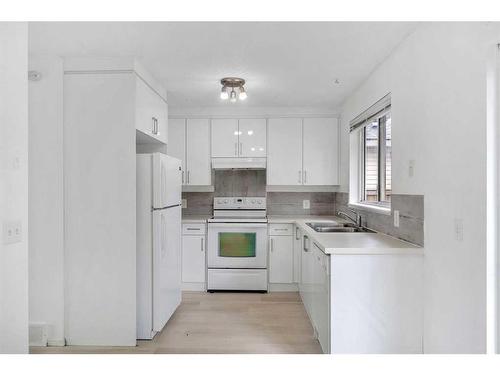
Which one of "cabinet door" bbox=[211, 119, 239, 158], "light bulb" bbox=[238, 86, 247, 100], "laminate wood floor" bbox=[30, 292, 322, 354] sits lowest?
"laminate wood floor" bbox=[30, 292, 322, 354]

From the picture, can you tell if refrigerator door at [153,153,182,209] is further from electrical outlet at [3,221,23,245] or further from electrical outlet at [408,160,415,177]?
electrical outlet at [408,160,415,177]

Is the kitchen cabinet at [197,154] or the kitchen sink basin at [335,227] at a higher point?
the kitchen cabinet at [197,154]

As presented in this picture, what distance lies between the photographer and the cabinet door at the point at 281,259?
417cm

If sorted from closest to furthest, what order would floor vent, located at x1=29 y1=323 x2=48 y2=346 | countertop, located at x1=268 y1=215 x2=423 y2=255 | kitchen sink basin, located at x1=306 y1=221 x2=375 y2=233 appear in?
countertop, located at x1=268 y1=215 x2=423 y2=255 → floor vent, located at x1=29 y1=323 x2=48 y2=346 → kitchen sink basin, located at x1=306 y1=221 x2=375 y2=233

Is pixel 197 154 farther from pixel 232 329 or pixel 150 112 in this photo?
pixel 232 329

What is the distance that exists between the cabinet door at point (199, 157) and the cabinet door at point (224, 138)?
0.09 meters

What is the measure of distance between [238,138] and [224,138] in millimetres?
183

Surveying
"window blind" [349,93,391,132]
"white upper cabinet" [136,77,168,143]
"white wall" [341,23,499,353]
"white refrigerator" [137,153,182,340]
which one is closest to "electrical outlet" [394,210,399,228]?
"white wall" [341,23,499,353]

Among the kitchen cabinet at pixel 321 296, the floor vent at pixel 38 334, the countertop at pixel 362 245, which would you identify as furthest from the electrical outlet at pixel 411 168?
the floor vent at pixel 38 334

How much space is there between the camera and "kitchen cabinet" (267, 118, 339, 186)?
14.6ft

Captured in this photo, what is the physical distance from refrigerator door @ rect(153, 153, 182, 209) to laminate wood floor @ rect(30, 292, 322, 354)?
112cm

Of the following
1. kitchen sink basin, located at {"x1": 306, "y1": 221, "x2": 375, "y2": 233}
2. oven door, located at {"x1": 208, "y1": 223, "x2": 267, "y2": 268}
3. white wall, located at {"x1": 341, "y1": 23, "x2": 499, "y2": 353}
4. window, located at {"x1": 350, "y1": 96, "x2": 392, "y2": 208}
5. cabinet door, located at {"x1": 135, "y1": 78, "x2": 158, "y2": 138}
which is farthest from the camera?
oven door, located at {"x1": 208, "y1": 223, "x2": 267, "y2": 268}

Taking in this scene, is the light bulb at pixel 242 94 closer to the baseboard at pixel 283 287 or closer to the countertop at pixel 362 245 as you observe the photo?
the countertop at pixel 362 245
